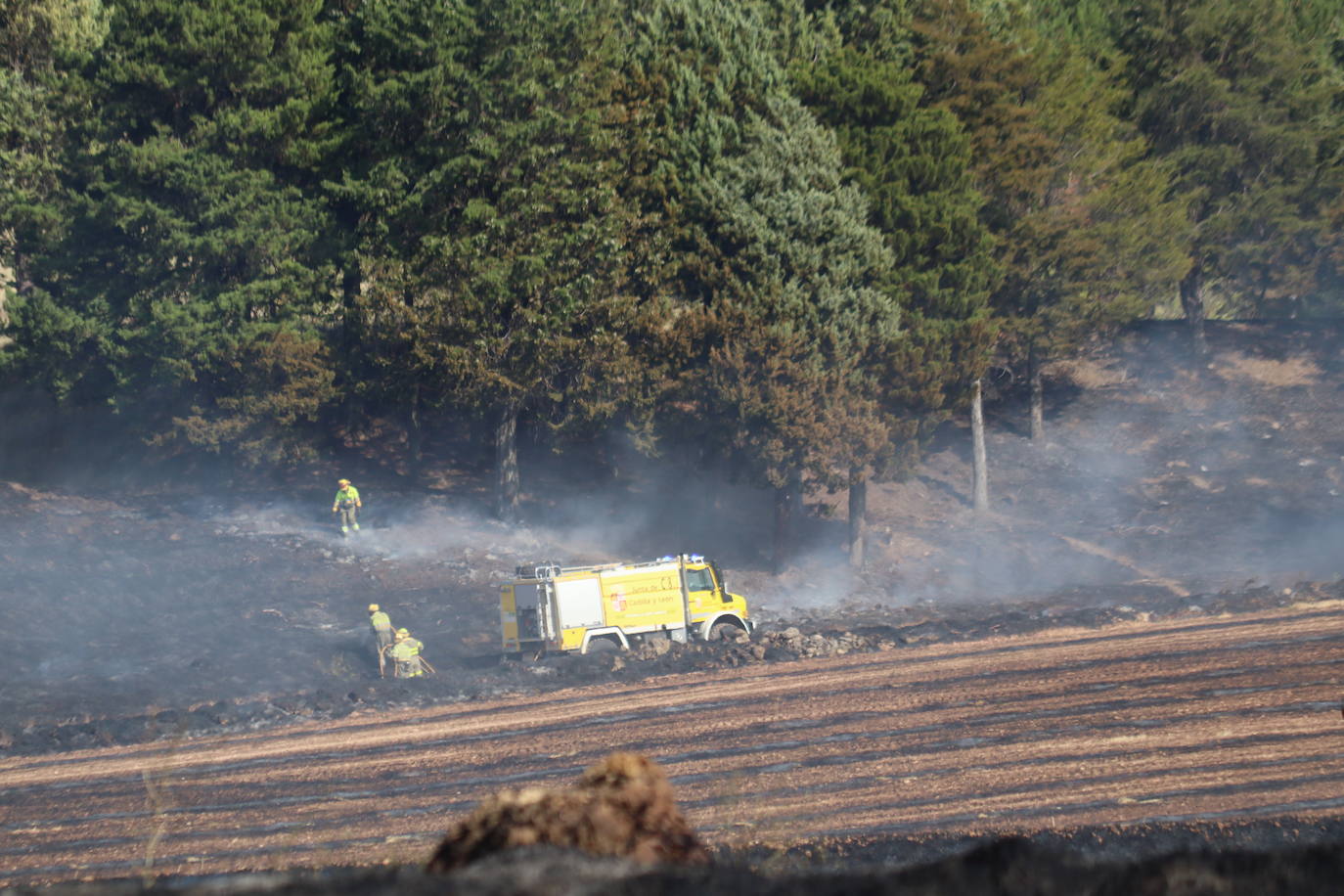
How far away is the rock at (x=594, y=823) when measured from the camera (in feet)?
17.2

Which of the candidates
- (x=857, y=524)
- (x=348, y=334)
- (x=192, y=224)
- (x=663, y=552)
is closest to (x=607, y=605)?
(x=663, y=552)

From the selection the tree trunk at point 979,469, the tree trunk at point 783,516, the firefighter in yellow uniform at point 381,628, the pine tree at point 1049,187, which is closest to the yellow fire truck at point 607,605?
the firefighter in yellow uniform at point 381,628

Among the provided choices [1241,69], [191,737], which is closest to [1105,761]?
[191,737]

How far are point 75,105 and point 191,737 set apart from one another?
25663 millimetres

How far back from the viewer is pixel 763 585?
121 ft

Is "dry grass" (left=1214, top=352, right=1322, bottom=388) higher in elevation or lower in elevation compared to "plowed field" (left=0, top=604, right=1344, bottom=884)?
higher

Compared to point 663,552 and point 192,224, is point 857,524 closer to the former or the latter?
point 663,552

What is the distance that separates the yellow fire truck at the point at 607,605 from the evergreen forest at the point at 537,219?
875 cm

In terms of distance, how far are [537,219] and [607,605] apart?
14871mm

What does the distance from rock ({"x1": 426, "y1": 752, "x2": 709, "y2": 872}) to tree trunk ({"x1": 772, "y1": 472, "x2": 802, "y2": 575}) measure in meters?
31.4

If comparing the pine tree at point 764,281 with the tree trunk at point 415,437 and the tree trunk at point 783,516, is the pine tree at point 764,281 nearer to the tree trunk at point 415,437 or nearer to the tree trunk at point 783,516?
the tree trunk at point 783,516

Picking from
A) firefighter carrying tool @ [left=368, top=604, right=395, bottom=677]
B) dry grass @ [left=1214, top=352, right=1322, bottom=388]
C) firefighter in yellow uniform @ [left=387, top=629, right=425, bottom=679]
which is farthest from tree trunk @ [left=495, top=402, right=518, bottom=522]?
dry grass @ [left=1214, top=352, right=1322, bottom=388]

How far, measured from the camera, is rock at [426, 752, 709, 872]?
5.25 meters

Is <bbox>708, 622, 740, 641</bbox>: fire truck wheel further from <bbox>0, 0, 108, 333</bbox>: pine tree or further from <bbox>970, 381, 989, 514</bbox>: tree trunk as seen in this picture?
<bbox>0, 0, 108, 333</bbox>: pine tree
